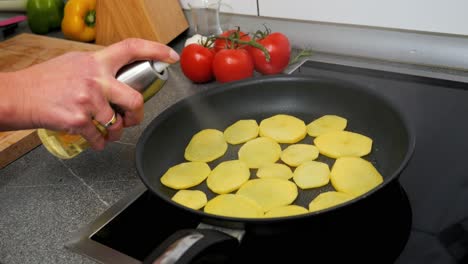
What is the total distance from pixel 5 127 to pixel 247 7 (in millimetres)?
748

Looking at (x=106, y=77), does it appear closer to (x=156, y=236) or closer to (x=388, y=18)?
(x=156, y=236)

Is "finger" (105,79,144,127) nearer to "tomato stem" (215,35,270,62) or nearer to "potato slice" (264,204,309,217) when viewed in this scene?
"potato slice" (264,204,309,217)

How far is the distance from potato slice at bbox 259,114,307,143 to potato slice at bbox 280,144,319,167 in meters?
0.03

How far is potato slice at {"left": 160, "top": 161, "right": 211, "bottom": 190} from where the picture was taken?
0.89 meters

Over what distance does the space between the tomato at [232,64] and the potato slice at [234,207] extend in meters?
0.40

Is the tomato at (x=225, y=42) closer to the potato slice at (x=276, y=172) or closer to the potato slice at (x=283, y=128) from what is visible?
the potato slice at (x=283, y=128)

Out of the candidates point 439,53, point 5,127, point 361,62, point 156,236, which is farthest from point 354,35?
point 5,127

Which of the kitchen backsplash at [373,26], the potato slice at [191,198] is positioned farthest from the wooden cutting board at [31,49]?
the potato slice at [191,198]

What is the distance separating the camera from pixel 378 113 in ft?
3.07

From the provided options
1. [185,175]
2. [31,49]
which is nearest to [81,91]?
[185,175]

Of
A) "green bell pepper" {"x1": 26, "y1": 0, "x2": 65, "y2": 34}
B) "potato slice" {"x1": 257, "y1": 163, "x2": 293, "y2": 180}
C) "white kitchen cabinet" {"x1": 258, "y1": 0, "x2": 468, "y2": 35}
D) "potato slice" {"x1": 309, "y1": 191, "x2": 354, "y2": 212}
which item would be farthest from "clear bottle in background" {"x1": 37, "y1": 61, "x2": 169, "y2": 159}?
"green bell pepper" {"x1": 26, "y1": 0, "x2": 65, "y2": 34}

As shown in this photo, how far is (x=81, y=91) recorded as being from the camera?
0.77m

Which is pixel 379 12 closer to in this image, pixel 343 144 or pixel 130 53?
pixel 343 144

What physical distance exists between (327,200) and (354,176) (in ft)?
0.26
